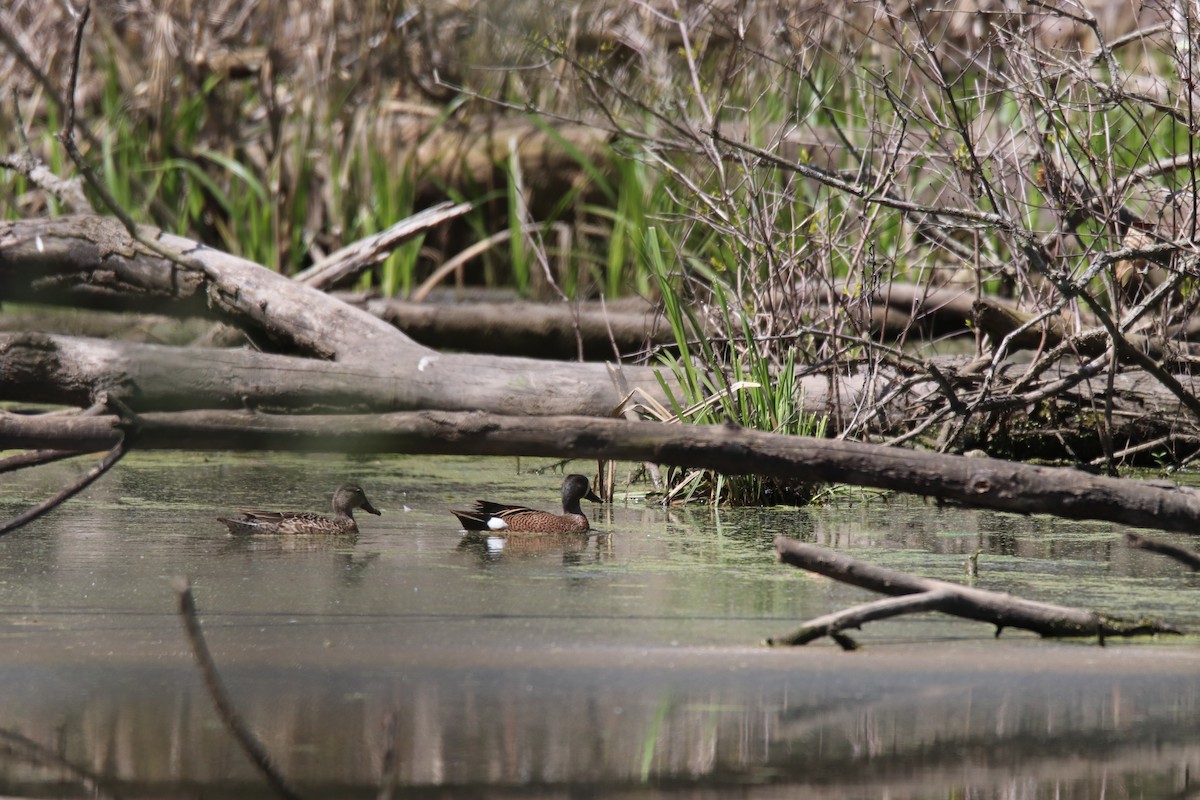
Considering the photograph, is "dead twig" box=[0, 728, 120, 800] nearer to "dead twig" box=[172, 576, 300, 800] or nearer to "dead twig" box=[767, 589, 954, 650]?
"dead twig" box=[172, 576, 300, 800]

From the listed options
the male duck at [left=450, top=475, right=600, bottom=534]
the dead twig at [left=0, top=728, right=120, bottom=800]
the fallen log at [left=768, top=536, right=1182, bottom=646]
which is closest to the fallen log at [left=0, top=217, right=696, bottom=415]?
the male duck at [left=450, top=475, right=600, bottom=534]

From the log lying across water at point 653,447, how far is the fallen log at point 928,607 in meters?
0.21

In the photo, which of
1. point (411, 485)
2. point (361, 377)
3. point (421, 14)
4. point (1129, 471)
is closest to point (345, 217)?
point (421, 14)

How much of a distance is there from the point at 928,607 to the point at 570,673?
2.88 feet

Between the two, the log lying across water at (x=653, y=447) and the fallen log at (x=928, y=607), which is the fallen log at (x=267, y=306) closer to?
the log lying across water at (x=653, y=447)

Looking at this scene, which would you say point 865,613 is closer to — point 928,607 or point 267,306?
point 928,607

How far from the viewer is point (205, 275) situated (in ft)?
24.3

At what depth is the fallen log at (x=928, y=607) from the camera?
146 inches

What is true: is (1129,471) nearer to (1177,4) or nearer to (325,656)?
(1177,4)

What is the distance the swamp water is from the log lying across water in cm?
37

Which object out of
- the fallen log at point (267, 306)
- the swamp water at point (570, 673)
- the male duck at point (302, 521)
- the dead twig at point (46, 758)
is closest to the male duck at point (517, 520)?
the swamp water at point (570, 673)

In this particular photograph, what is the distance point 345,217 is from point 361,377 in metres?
4.69

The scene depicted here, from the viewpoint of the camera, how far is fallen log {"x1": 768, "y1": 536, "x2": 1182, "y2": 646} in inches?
146

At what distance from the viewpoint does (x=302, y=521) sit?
560 centimetres
